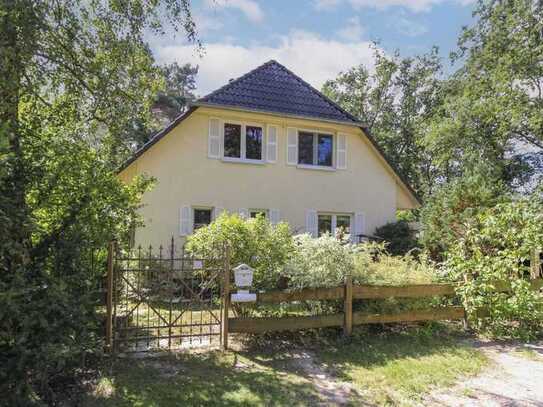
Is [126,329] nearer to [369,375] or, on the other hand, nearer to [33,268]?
[33,268]

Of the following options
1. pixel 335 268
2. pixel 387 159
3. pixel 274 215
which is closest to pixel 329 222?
pixel 274 215

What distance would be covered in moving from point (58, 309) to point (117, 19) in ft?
15.2

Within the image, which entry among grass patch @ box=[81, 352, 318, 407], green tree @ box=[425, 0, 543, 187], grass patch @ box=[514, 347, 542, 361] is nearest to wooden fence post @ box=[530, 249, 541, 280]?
grass patch @ box=[514, 347, 542, 361]

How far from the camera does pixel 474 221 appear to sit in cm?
837

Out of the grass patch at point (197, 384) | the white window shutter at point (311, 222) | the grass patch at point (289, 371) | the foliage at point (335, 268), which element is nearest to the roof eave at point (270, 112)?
the white window shutter at point (311, 222)

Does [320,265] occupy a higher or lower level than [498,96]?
lower

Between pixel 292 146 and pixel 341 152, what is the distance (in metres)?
1.84

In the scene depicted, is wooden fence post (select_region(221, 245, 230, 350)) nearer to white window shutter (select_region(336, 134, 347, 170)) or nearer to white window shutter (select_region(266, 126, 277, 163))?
white window shutter (select_region(266, 126, 277, 163))

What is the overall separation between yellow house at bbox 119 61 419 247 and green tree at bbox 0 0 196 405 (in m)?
4.64

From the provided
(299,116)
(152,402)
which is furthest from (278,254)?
(299,116)

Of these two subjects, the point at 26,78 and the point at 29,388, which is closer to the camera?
the point at 29,388

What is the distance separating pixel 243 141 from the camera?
41.2 ft

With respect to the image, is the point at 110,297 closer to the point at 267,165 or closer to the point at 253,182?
the point at 253,182

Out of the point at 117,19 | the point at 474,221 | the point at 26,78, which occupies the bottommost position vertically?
the point at 474,221
